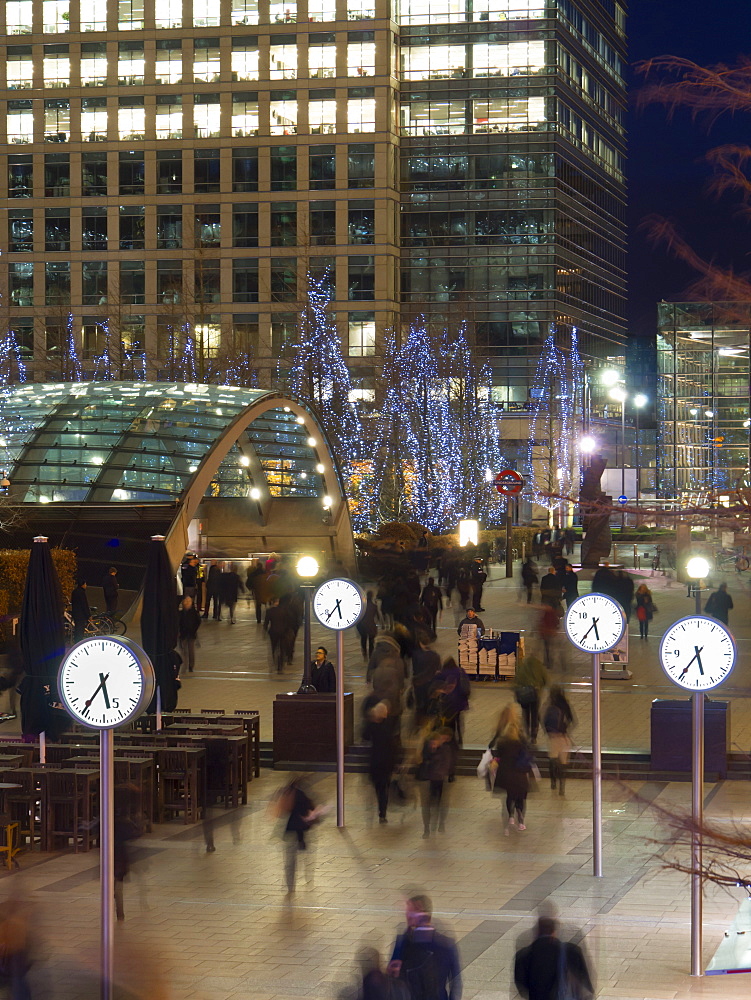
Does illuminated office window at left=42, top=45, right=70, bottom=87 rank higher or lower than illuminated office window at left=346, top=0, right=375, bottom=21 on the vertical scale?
lower

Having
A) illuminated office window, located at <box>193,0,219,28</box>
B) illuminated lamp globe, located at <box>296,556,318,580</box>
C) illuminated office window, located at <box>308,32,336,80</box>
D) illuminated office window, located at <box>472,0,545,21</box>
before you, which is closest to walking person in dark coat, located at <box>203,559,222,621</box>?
illuminated lamp globe, located at <box>296,556,318,580</box>

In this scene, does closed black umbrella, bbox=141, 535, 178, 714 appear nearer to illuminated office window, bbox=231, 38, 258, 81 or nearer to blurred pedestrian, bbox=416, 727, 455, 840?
blurred pedestrian, bbox=416, 727, 455, 840

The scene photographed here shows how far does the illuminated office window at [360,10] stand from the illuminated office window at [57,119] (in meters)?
19.6

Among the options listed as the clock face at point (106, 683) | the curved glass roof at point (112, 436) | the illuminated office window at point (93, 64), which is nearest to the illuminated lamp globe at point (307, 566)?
the clock face at point (106, 683)

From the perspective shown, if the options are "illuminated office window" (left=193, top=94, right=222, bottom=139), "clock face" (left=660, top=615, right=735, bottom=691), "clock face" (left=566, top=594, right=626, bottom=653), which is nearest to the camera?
"clock face" (left=660, top=615, right=735, bottom=691)

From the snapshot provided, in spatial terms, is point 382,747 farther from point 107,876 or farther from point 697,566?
point 107,876

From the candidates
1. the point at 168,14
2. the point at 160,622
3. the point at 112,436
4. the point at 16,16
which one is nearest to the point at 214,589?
the point at 112,436

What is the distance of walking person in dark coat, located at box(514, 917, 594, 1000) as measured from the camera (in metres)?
8.13

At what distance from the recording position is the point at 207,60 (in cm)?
9081

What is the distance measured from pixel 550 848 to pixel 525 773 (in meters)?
0.84

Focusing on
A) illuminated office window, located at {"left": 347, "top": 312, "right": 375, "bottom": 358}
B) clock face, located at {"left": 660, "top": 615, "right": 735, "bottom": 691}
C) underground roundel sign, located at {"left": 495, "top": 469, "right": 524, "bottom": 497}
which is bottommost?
clock face, located at {"left": 660, "top": 615, "right": 735, "bottom": 691}

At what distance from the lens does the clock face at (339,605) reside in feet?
Result: 52.0

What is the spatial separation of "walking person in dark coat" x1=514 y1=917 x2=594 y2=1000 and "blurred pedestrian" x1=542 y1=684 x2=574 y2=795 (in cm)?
790

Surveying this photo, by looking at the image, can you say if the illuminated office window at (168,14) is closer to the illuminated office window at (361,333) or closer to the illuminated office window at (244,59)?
the illuminated office window at (244,59)
